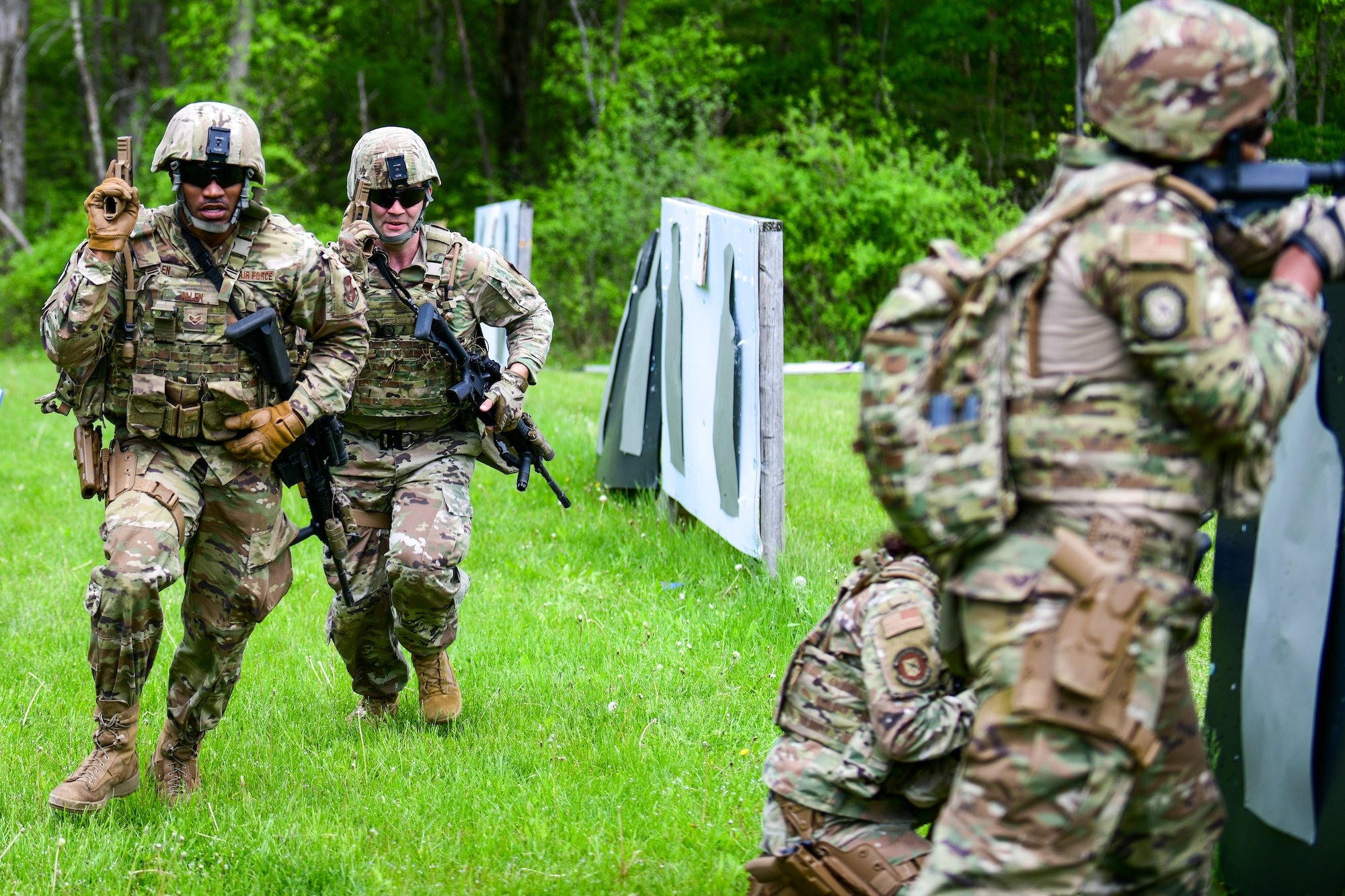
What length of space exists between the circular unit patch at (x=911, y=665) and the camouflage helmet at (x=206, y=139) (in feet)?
8.36

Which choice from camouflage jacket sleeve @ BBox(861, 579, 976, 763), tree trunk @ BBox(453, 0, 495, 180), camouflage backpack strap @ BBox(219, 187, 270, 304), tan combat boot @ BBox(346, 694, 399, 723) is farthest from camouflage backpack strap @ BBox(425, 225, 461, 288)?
tree trunk @ BBox(453, 0, 495, 180)

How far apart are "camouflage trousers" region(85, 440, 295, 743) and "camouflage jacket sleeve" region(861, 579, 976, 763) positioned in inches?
89.2

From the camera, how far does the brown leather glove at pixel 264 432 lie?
435 cm

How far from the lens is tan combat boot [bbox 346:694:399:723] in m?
5.27

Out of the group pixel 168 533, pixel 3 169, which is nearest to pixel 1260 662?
pixel 168 533

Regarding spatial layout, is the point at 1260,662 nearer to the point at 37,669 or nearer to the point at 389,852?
the point at 389,852

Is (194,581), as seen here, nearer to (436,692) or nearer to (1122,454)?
(436,692)

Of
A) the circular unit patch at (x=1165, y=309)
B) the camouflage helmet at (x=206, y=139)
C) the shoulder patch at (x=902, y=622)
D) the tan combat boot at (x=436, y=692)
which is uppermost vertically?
the camouflage helmet at (x=206, y=139)

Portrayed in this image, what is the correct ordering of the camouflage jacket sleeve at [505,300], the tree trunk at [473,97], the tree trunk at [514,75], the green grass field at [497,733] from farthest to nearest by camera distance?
the tree trunk at [473,97] → the tree trunk at [514,75] → the camouflage jacket sleeve at [505,300] → the green grass field at [497,733]

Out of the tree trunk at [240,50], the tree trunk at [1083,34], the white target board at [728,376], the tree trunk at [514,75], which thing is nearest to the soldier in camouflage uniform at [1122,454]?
the white target board at [728,376]

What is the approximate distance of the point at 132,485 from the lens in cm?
424

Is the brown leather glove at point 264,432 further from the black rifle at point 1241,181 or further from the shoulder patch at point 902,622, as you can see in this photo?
A: the black rifle at point 1241,181

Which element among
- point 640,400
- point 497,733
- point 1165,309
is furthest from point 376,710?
point 1165,309

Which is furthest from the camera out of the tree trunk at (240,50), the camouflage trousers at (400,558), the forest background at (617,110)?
the tree trunk at (240,50)
